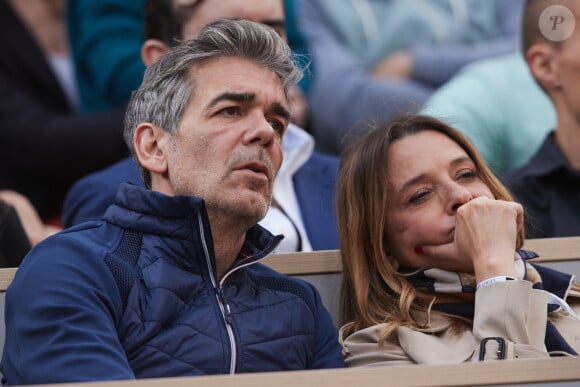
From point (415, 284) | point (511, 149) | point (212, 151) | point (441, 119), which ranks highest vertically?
point (212, 151)

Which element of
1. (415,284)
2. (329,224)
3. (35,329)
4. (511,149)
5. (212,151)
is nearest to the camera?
(35,329)

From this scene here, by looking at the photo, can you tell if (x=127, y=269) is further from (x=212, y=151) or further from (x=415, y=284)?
(x=415, y=284)

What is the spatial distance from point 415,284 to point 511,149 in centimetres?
144

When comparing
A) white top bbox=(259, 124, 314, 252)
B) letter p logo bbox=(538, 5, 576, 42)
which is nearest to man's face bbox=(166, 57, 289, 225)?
white top bbox=(259, 124, 314, 252)

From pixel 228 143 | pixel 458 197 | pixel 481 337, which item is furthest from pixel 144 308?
pixel 458 197

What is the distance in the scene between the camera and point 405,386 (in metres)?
1.98

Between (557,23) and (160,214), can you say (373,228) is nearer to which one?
(160,214)

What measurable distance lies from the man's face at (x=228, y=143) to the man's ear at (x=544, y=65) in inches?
51.8

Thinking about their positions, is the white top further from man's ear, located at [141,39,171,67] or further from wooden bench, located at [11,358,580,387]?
wooden bench, located at [11,358,580,387]

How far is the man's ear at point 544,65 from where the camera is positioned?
3.63 meters

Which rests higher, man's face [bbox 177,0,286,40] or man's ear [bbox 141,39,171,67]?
man's face [bbox 177,0,286,40]

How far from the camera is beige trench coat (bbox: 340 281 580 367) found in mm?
2477

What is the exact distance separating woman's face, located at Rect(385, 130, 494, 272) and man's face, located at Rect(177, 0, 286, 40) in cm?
71

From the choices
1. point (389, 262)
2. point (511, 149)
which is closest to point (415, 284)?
point (389, 262)
